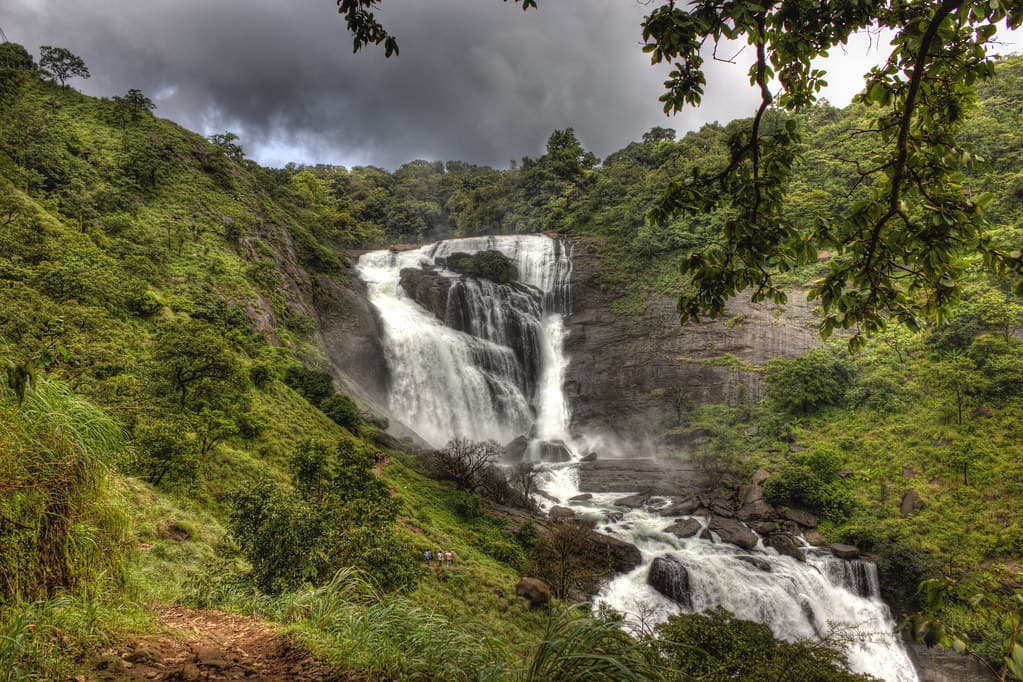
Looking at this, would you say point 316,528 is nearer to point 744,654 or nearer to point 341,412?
point 744,654

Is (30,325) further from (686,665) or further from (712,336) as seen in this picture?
(712,336)

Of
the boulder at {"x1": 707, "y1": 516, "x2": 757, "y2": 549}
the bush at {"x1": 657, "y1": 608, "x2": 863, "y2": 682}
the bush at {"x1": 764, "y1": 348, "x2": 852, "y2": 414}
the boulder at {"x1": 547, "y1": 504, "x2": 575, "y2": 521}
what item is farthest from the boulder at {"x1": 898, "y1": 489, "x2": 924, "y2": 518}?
the bush at {"x1": 657, "y1": 608, "x2": 863, "y2": 682}

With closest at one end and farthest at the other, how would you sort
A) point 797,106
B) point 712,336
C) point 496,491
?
point 797,106
point 496,491
point 712,336

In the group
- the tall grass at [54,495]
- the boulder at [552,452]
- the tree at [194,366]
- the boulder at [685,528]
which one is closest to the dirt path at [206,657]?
the tall grass at [54,495]

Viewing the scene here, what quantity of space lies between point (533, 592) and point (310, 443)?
806 cm

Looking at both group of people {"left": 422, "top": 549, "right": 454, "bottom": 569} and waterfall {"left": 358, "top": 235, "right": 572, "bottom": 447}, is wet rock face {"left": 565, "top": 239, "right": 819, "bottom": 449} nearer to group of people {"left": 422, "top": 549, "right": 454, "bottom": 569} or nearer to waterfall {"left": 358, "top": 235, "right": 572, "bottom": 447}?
waterfall {"left": 358, "top": 235, "right": 572, "bottom": 447}

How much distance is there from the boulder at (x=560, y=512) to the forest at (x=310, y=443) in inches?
79.8

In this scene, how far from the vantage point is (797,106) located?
12.6ft

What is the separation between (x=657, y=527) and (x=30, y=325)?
63.5 feet

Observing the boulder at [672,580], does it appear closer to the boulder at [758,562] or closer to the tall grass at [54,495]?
the boulder at [758,562]

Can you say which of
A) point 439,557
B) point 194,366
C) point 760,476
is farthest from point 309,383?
point 760,476

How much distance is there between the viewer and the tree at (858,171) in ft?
9.14

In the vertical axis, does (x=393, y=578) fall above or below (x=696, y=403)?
below

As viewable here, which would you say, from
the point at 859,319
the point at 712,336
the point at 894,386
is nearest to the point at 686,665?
the point at 859,319
